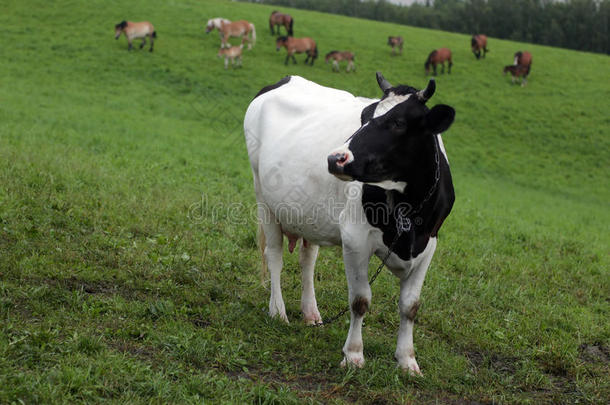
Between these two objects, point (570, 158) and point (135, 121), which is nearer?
point (135, 121)

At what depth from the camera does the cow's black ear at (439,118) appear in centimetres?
378

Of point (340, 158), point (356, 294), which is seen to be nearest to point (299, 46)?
point (356, 294)

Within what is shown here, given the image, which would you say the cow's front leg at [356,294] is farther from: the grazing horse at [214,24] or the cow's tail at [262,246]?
the grazing horse at [214,24]

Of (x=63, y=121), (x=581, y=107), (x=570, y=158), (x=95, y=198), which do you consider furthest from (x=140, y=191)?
(x=581, y=107)

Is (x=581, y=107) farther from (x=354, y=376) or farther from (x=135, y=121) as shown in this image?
(x=354, y=376)

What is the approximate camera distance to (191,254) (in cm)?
664

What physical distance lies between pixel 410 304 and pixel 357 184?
102 cm

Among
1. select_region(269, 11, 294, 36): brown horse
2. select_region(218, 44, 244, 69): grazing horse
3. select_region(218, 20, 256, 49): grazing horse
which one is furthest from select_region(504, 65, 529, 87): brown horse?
select_region(218, 44, 244, 69): grazing horse

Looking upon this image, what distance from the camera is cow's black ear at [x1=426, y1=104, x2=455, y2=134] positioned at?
149 inches

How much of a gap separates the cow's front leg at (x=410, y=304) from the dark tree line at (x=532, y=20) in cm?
6856

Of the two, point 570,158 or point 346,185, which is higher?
point 346,185

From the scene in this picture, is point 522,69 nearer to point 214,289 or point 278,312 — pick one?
point 214,289

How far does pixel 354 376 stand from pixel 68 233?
376 cm

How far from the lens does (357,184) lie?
168 inches
